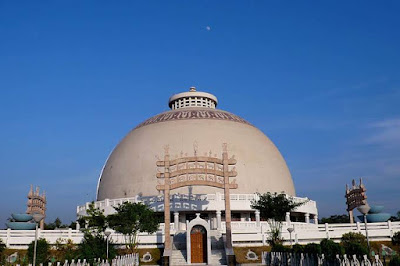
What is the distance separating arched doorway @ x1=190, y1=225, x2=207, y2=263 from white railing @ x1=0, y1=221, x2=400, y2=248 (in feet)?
10.5

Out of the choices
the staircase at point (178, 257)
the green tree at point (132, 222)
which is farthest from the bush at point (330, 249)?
the green tree at point (132, 222)

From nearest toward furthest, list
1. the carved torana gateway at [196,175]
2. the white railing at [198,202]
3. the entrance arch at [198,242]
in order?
1. the entrance arch at [198,242]
2. the carved torana gateway at [196,175]
3. the white railing at [198,202]

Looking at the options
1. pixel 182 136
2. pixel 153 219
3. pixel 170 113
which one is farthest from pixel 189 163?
pixel 170 113

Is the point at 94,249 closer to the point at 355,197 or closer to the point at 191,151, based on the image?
the point at 191,151

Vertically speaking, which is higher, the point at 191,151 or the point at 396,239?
the point at 191,151

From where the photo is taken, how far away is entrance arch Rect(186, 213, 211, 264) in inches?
1017

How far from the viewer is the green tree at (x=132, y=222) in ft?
88.7

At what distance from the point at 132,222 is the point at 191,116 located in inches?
714

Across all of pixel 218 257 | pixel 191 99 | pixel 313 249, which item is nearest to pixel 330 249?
pixel 313 249

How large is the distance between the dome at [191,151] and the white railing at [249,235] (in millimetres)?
7434

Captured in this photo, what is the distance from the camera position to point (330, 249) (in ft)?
55.0

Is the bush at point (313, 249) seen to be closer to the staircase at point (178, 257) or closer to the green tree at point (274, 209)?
the staircase at point (178, 257)

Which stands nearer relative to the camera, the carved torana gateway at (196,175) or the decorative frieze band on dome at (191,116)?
the carved torana gateway at (196,175)

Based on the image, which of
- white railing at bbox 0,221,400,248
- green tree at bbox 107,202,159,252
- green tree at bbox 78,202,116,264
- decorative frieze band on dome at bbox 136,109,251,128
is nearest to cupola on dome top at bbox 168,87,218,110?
decorative frieze band on dome at bbox 136,109,251,128
